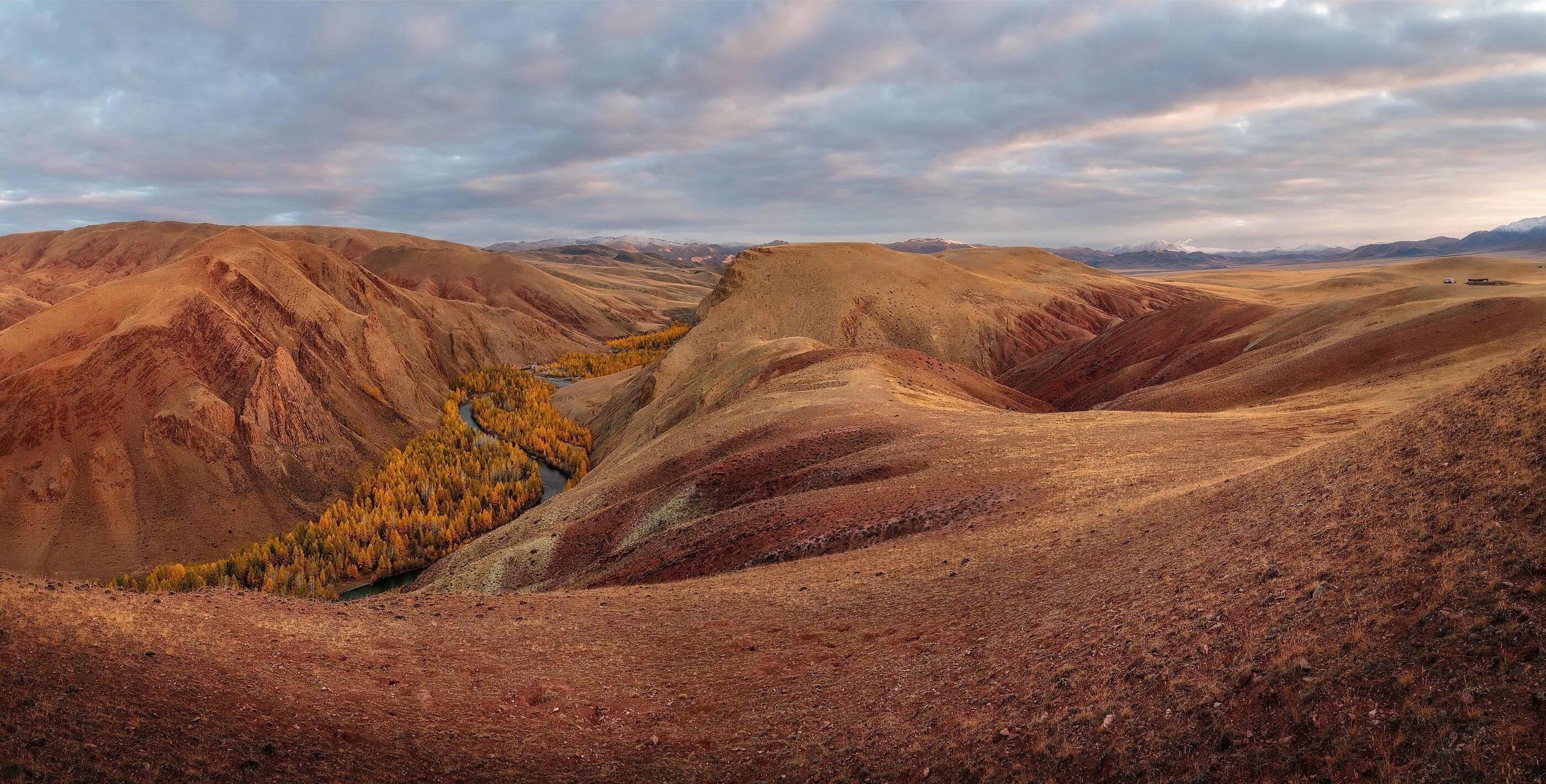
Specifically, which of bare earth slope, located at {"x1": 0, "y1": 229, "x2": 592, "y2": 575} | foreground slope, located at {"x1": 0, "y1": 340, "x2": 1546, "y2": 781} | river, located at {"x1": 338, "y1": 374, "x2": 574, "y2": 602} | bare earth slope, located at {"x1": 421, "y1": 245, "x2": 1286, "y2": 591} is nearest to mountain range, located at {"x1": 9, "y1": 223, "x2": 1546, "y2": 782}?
foreground slope, located at {"x1": 0, "y1": 340, "x2": 1546, "y2": 781}

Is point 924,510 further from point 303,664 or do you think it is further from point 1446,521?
point 303,664

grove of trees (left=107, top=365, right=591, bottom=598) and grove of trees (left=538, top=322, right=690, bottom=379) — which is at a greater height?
grove of trees (left=538, top=322, right=690, bottom=379)

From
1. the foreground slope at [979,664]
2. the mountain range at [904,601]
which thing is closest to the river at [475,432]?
the mountain range at [904,601]

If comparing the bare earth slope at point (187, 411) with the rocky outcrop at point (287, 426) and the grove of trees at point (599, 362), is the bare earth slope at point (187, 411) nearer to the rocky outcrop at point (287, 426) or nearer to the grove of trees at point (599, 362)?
the rocky outcrop at point (287, 426)

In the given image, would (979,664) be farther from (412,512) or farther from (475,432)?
(475,432)

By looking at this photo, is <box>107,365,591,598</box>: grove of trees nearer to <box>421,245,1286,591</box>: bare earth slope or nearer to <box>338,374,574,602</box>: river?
<box>338,374,574,602</box>: river
